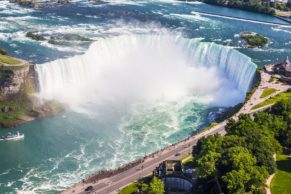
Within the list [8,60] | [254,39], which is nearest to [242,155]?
[8,60]

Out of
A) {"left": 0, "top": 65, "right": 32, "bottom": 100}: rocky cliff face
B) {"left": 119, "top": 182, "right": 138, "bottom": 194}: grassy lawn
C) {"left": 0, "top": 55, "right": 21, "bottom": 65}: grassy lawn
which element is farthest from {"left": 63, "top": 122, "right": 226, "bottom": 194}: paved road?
{"left": 0, "top": 55, "right": 21, "bottom": 65}: grassy lawn

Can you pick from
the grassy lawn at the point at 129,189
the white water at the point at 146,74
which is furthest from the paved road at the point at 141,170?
the white water at the point at 146,74

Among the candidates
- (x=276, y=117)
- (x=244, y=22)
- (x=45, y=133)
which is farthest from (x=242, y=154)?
(x=244, y=22)

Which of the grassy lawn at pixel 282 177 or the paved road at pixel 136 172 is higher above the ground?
the grassy lawn at pixel 282 177

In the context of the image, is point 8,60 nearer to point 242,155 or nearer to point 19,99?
point 19,99

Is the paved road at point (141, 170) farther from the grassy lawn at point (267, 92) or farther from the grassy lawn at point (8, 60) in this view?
the grassy lawn at point (8, 60)

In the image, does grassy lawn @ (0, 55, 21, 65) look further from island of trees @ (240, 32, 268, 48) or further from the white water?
island of trees @ (240, 32, 268, 48)
